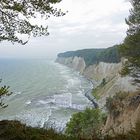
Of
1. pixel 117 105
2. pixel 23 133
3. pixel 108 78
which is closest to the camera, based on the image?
pixel 23 133

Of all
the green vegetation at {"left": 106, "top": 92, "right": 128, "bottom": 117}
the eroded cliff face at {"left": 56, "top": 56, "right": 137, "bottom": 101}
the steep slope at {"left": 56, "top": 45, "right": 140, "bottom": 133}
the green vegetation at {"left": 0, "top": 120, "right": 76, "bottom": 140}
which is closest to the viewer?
the green vegetation at {"left": 0, "top": 120, "right": 76, "bottom": 140}

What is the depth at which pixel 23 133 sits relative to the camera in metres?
8.70

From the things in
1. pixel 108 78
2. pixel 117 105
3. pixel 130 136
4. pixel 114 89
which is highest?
pixel 130 136

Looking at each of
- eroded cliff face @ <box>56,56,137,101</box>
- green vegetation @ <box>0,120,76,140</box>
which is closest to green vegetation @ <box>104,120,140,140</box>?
green vegetation @ <box>0,120,76,140</box>

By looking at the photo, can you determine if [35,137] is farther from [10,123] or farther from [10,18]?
[10,18]

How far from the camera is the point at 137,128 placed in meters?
8.58

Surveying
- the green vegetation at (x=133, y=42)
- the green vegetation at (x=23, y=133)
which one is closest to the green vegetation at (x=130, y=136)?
the green vegetation at (x=23, y=133)

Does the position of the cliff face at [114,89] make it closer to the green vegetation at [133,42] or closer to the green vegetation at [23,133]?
the green vegetation at [23,133]

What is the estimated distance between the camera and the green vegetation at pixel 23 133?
8531 millimetres

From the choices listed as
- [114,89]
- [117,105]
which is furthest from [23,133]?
[114,89]

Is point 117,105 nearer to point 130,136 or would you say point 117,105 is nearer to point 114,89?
point 130,136

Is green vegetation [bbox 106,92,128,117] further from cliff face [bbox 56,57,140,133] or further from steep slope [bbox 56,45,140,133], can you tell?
cliff face [bbox 56,57,140,133]

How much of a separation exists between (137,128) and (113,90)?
89621mm

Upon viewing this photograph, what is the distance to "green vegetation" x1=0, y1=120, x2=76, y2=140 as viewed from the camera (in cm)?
853
